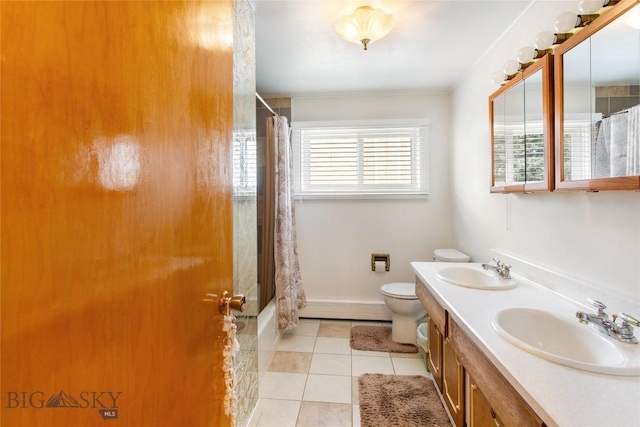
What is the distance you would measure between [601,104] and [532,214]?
0.68 metres

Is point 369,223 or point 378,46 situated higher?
point 378,46

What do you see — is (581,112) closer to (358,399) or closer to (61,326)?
(61,326)

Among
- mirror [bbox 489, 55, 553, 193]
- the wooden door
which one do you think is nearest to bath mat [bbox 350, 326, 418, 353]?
mirror [bbox 489, 55, 553, 193]

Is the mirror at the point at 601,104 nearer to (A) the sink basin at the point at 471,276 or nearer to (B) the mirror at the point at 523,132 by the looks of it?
(B) the mirror at the point at 523,132

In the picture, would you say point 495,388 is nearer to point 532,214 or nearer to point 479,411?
point 479,411

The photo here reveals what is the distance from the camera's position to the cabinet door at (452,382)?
1.40 metres

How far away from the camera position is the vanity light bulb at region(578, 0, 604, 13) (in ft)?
3.74

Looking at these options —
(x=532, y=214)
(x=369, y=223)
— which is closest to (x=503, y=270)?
(x=532, y=214)

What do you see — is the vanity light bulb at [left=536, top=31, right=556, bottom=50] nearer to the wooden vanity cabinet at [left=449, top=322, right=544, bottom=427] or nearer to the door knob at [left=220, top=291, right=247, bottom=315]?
the wooden vanity cabinet at [left=449, top=322, right=544, bottom=427]

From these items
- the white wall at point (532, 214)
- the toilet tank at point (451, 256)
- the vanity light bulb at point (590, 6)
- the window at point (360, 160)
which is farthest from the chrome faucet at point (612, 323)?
the window at point (360, 160)

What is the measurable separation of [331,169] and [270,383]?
2057mm

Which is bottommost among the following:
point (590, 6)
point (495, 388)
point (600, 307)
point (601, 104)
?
point (495, 388)

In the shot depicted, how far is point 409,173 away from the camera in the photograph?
3.03 m

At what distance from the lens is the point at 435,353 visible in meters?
1.88
